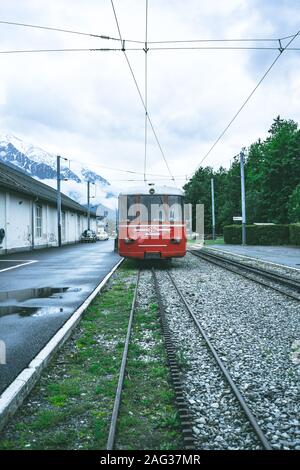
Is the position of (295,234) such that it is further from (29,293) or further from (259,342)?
(259,342)

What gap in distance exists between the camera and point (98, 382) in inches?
189

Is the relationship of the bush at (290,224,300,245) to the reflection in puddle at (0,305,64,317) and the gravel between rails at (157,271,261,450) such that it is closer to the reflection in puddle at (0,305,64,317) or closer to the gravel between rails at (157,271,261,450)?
the reflection in puddle at (0,305,64,317)

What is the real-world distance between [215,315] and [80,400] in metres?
4.35

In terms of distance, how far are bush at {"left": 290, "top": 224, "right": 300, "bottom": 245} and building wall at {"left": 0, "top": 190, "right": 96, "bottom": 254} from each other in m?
20.2

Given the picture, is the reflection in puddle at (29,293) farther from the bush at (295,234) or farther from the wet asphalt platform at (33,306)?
the bush at (295,234)

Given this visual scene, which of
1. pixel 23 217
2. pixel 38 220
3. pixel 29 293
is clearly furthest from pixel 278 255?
pixel 38 220

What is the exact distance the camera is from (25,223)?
99.5 ft

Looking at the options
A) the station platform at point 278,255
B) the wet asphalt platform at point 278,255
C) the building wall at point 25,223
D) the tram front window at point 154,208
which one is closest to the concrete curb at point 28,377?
the tram front window at point 154,208

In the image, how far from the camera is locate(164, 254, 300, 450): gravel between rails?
3979mm

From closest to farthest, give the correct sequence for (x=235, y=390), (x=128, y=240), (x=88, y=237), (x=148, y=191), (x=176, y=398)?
(x=176, y=398) → (x=235, y=390) → (x=128, y=240) → (x=148, y=191) → (x=88, y=237)

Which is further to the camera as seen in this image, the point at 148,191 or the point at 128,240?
the point at 148,191

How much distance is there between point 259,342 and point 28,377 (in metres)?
3.30

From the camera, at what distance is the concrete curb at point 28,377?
3780 mm

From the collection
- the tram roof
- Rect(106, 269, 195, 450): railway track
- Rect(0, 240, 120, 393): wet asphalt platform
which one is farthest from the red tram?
Rect(106, 269, 195, 450): railway track
